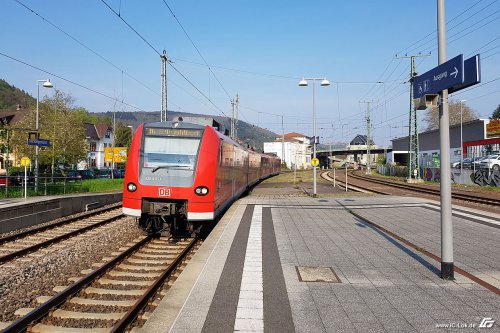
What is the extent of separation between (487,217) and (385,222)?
3.62 meters

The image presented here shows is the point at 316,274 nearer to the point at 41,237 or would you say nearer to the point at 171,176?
the point at 171,176

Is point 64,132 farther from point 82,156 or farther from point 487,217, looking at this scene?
point 487,217

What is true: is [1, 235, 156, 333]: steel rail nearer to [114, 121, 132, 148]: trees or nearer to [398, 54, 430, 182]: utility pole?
[398, 54, 430, 182]: utility pole

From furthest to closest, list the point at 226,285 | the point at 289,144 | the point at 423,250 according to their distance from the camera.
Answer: the point at 289,144
the point at 423,250
the point at 226,285

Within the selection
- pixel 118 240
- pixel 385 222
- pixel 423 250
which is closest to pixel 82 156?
pixel 118 240

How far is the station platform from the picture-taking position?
461cm

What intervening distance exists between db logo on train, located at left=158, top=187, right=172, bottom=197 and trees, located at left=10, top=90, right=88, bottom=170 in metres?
22.1

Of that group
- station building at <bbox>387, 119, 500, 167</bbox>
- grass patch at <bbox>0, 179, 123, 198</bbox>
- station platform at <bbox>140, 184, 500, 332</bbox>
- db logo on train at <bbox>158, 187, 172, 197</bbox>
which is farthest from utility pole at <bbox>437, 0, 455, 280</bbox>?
station building at <bbox>387, 119, 500, 167</bbox>

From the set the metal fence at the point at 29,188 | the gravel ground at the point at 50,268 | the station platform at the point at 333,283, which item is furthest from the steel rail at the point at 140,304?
the metal fence at the point at 29,188

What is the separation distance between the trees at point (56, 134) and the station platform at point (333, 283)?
23181 mm

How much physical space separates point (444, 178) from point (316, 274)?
7.98ft

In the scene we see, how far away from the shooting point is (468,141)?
45.4 meters

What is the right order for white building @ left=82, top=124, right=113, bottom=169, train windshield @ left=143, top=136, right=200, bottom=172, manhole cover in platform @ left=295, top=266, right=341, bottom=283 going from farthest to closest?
white building @ left=82, top=124, right=113, bottom=169 < train windshield @ left=143, top=136, right=200, bottom=172 < manhole cover in platform @ left=295, top=266, right=341, bottom=283

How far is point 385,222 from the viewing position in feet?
39.9
